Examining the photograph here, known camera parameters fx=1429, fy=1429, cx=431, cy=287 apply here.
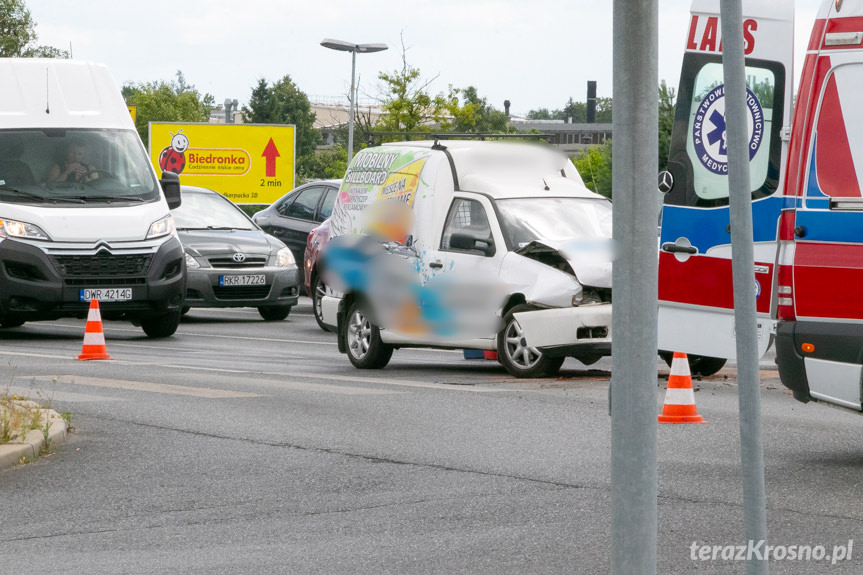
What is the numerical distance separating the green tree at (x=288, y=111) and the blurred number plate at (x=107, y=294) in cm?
10870

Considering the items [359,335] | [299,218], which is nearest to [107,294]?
[359,335]

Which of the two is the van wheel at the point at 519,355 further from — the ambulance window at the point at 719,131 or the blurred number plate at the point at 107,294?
the blurred number plate at the point at 107,294

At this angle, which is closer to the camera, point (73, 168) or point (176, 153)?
point (73, 168)

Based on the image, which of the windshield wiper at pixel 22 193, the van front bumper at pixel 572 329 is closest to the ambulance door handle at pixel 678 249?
the van front bumper at pixel 572 329

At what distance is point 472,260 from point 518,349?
3.07 feet

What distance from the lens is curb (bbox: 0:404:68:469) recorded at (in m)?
7.79

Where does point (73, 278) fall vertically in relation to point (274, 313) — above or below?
above

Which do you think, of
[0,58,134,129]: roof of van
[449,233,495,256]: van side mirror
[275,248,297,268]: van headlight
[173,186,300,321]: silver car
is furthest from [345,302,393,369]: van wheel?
[275,248,297,268]: van headlight

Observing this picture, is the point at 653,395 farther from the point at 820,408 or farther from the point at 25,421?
the point at 820,408

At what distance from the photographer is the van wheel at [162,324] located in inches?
660

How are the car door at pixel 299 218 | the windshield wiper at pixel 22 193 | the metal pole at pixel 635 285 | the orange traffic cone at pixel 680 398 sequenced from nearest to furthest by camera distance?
the metal pole at pixel 635 285, the orange traffic cone at pixel 680 398, the windshield wiper at pixel 22 193, the car door at pixel 299 218

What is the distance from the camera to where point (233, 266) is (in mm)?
18719

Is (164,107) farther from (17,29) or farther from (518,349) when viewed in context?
(518,349)

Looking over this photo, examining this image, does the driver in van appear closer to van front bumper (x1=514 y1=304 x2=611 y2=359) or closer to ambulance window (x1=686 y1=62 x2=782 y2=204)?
van front bumper (x1=514 y1=304 x2=611 y2=359)
